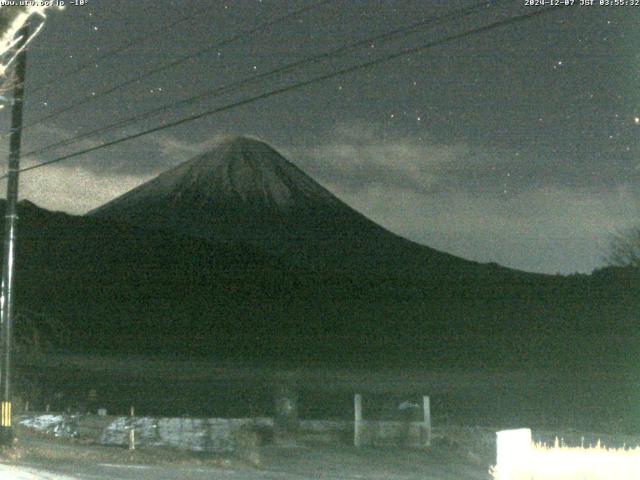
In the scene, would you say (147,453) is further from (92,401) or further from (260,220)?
(260,220)

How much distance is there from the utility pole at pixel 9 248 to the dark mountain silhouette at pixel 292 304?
3797 cm

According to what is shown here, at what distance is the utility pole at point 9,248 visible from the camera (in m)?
17.1

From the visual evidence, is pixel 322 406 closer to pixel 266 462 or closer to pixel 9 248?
pixel 266 462

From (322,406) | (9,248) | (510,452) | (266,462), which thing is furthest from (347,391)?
(510,452)

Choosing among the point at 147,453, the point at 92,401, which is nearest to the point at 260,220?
the point at 92,401

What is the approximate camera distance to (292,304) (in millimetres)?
104125

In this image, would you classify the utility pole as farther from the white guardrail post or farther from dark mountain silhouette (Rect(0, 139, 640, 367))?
dark mountain silhouette (Rect(0, 139, 640, 367))

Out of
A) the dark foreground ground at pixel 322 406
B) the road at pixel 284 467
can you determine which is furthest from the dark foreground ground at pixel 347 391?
the road at pixel 284 467

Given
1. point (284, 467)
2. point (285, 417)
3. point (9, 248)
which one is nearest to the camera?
point (9, 248)

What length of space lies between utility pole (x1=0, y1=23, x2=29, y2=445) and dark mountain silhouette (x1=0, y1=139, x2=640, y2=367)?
38.0m

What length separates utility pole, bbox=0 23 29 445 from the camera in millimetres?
17094

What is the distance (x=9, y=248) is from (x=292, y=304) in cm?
8696

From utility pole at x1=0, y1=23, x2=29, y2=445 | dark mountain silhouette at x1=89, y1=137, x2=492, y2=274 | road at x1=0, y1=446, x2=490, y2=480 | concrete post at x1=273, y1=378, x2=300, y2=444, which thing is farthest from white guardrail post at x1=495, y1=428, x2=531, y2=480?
dark mountain silhouette at x1=89, y1=137, x2=492, y2=274

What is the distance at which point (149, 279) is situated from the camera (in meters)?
107
